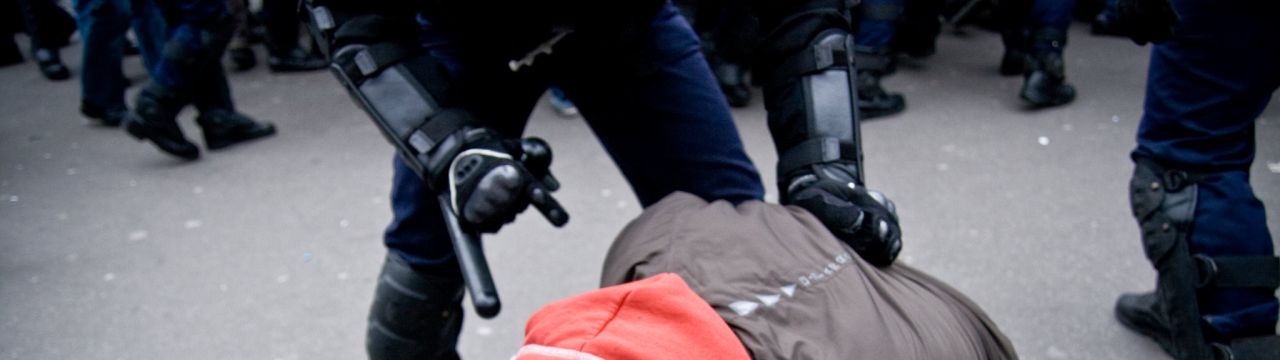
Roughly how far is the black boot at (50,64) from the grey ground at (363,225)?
983mm

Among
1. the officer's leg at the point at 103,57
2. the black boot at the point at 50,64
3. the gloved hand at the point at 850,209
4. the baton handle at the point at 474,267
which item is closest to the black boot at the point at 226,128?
the officer's leg at the point at 103,57

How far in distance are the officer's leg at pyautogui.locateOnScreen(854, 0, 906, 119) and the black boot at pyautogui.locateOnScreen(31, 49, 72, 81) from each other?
15.0 feet

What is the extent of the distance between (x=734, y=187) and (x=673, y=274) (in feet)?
2.21

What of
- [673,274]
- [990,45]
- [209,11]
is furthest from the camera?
[990,45]

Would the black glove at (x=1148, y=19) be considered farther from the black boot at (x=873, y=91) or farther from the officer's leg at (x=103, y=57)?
the officer's leg at (x=103, y=57)

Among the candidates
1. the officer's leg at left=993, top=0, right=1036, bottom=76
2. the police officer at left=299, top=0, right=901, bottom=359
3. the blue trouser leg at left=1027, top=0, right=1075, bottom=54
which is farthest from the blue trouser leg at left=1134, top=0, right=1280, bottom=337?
the officer's leg at left=993, top=0, right=1036, bottom=76

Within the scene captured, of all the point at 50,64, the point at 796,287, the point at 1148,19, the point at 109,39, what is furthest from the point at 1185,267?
the point at 50,64

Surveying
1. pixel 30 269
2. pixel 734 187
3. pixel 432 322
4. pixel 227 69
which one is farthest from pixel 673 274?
pixel 227 69

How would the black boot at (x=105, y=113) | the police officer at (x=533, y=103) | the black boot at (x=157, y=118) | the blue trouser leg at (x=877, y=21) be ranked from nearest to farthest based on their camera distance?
the police officer at (x=533, y=103) < the black boot at (x=157, y=118) < the blue trouser leg at (x=877, y=21) < the black boot at (x=105, y=113)

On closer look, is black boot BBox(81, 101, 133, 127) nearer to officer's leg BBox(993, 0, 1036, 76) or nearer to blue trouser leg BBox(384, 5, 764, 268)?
blue trouser leg BBox(384, 5, 764, 268)

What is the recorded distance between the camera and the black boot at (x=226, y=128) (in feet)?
13.0

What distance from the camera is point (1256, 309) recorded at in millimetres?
1811

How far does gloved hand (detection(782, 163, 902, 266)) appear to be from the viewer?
1.14 meters

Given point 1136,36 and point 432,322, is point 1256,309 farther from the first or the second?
point 432,322
